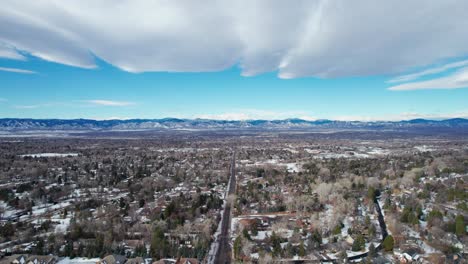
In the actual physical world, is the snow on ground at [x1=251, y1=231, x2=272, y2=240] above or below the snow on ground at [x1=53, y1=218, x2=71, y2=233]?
above

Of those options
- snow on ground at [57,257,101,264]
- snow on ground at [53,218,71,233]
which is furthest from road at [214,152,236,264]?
snow on ground at [53,218,71,233]

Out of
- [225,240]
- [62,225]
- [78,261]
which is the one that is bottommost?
[62,225]

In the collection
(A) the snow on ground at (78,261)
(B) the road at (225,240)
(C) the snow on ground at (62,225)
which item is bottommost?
(C) the snow on ground at (62,225)

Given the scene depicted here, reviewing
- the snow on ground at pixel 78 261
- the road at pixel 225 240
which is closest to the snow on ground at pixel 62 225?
the snow on ground at pixel 78 261

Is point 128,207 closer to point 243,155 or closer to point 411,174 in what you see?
point 411,174

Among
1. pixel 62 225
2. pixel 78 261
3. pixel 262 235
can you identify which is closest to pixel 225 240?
pixel 262 235

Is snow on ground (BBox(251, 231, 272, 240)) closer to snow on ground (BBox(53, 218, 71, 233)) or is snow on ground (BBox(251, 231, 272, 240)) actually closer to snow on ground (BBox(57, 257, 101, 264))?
snow on ground (BBox(57, 257, 101, 264))

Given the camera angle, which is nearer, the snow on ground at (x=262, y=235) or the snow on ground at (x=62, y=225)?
the snow on ground at (x=262, y=235)

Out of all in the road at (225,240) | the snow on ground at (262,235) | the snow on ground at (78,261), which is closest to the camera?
the snow on ground at (78,261)

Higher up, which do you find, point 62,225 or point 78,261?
point 78,261

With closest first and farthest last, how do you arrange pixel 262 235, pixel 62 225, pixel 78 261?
1. pixel 78 261
2. pixel 262 235
3. pixel 62 225

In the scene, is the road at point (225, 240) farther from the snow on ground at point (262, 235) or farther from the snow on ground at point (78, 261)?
the snow on ground at point (78, 261)

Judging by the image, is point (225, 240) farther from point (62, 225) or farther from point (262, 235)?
point (62, 225)
